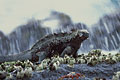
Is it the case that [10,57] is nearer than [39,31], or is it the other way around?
[10,57]

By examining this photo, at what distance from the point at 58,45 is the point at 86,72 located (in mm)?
2759

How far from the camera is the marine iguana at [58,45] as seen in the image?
690 cm

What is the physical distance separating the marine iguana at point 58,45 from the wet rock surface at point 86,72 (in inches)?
74.9

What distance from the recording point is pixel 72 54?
704 cm

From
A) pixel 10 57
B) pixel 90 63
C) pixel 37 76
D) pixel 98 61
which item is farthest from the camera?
pixel 10 57

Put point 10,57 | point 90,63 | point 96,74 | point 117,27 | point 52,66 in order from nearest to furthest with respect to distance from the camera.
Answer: point 52,66 < point 96,74 < point 90,63 < point 10,57 < point 117,27

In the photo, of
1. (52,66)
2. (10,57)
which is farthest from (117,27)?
(52,66)

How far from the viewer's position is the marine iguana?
22.6 feet

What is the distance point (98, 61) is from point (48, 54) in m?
2.31

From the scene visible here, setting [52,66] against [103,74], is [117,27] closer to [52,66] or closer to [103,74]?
[103,74]

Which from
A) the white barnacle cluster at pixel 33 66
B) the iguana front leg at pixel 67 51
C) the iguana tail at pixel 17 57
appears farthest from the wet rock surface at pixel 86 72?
the iguana tail at pixel 17 57

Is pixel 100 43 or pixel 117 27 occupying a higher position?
pixel 117 27

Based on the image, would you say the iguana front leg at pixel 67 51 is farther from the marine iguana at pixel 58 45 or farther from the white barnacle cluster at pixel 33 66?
the white barnacle cluster at pixel 33 66

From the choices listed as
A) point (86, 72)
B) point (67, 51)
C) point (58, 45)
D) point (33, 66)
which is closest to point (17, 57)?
point (58, 45)
